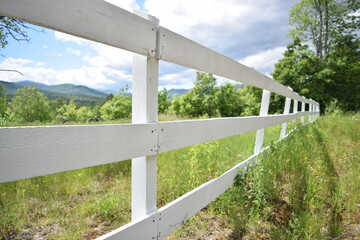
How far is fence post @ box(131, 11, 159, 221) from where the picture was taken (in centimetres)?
135

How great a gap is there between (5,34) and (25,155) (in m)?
2.00

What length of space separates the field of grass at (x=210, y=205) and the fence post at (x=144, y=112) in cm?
69

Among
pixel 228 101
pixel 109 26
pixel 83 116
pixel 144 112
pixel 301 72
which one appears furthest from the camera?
pixel 228 101

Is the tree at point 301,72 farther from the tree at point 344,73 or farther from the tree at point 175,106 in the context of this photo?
the tree at point 175,106

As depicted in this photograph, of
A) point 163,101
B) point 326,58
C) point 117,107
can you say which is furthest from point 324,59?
point 117,107

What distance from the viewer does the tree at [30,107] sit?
2.81m

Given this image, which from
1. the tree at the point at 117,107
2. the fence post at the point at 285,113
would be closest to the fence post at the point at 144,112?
the fence post at the point at 285,113

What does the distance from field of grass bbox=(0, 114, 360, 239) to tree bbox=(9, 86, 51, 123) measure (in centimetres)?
94

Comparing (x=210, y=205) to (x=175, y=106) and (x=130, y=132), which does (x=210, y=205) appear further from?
(x=175, y=106)

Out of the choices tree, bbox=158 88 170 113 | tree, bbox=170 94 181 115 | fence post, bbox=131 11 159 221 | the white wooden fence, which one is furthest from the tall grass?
tree, bbox=158 88 170 113

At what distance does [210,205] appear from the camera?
2422mm

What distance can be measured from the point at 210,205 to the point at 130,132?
1.57 m

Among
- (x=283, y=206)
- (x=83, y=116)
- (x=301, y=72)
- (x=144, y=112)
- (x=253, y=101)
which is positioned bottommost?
(x=283, y=206)

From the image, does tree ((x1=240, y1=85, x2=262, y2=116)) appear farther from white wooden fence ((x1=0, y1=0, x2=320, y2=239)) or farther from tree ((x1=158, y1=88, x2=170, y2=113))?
white wooden fence ((x1=0, y1=0, x2=320, y2=239))
